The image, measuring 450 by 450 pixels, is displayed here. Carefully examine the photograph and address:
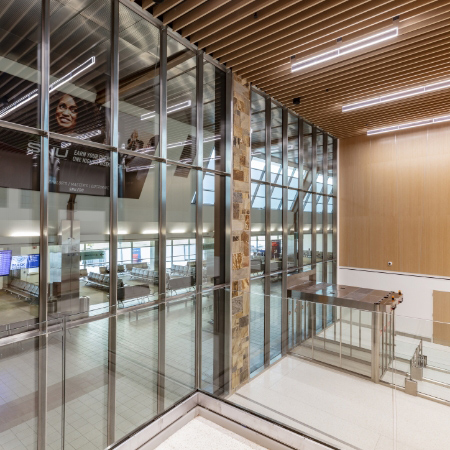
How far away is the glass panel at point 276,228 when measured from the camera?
21.7ft

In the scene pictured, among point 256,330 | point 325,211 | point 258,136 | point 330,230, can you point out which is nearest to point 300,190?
point 325,211

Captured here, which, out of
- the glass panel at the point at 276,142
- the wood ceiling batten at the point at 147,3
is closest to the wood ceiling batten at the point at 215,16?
the wood ceiling batten at the point at 147,3

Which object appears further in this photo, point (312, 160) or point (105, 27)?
point (312, 160)

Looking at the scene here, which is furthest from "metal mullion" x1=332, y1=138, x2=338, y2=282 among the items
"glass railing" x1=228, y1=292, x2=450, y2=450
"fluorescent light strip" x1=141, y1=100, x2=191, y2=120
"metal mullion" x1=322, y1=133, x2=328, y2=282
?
"fluorescent light strip" x1=141, y1=100, x2=191, y2=120

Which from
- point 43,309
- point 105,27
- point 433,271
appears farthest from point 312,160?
point 43,309

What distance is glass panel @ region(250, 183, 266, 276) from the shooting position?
19.9ft

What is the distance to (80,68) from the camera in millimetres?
3490

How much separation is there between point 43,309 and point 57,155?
151 cm

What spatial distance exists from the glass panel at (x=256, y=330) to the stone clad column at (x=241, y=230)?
0.26 ft

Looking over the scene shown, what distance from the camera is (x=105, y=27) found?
3.70 metres

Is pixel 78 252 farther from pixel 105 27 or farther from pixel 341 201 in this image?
pixel 341 201

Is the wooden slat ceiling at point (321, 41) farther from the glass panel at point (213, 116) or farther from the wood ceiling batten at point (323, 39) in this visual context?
the glass panel at point (213, 116)

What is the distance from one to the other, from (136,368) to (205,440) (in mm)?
1290

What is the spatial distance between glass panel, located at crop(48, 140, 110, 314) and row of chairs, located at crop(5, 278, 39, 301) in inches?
5.8
